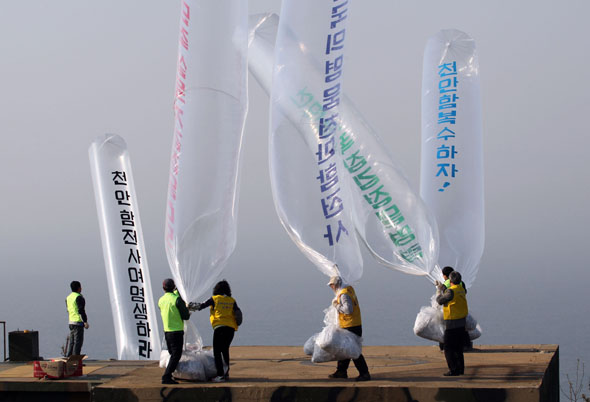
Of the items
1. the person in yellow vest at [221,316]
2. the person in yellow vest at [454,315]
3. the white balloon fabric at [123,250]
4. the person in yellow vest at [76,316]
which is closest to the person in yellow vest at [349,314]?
the person in yellow vest at [454,315]

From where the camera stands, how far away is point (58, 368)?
1289 cm

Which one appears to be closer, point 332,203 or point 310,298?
Answer: point 332,203

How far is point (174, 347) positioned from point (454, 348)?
3.25m

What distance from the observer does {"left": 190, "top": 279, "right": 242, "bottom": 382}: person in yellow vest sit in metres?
11.3

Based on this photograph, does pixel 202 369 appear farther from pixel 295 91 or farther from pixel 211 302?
pixel 295 91

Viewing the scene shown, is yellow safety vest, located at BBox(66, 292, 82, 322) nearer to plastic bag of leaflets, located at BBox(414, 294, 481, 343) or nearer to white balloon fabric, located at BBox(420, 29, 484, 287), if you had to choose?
plastic bag of leaflets, located at BBox(414, 294, 481, 343)

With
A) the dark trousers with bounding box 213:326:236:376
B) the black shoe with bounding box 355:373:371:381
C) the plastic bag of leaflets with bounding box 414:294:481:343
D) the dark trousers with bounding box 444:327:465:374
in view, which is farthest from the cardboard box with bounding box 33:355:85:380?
the dark trousers with bounding box 444:327:465:374

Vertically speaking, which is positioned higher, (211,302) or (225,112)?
(225,112)

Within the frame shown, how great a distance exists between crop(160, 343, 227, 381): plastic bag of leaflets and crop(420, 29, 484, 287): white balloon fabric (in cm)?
391

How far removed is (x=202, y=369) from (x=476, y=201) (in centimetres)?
500

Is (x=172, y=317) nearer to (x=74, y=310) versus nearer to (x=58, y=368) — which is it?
(x=58, y=368)

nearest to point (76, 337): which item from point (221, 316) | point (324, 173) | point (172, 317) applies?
point (172, 317)

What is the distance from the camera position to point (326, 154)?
11383 mm

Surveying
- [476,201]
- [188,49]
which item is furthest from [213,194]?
[476,201]
